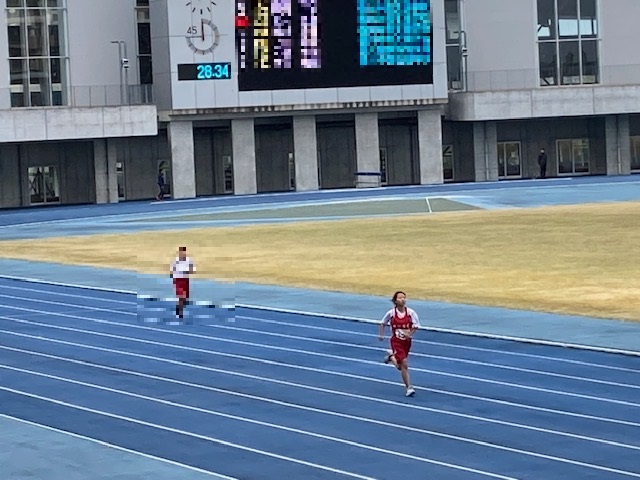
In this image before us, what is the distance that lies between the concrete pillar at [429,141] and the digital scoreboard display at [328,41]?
10.7ft

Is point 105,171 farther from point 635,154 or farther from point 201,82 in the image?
point 635,154

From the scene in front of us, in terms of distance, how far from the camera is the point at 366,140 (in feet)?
Result: 281

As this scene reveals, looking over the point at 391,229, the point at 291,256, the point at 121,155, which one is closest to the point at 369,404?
the point at 291,256

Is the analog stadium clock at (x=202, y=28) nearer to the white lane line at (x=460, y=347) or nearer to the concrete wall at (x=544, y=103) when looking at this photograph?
the concrete wall at (x=544, y=103)

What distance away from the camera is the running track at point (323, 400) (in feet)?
59.2

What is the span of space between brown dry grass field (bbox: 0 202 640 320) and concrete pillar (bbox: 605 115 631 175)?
28509 millimetres

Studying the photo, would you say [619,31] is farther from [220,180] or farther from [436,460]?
[436,460]

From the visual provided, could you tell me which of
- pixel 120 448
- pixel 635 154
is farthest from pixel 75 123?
pixel 120 448

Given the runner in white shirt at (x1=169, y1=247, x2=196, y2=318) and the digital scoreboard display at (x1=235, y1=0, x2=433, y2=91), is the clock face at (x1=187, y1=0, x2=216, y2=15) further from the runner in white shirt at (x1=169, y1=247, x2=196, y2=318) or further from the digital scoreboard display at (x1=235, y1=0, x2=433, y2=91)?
the runner in white shirt at (x1=169, y1=247, x2=196, y2=318)

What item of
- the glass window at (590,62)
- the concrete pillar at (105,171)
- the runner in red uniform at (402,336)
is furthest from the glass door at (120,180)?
the runner in red uniform at (402,336)

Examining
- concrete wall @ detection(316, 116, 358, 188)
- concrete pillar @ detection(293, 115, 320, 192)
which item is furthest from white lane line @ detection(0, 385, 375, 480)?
concrete wall @ detection(316, 116, 358, 188)

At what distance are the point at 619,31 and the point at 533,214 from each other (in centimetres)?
3351

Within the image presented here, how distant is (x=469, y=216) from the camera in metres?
61.8

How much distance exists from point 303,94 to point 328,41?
→ 3.10 m
